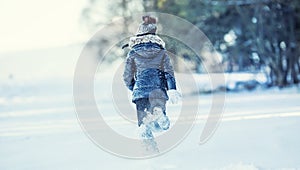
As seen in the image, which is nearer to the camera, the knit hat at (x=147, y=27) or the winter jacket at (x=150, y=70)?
the winter jacket at (x=150, y=70)

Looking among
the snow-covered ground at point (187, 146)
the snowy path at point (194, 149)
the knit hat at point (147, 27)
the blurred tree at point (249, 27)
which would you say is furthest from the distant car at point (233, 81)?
the knit hat at point (147, 27)

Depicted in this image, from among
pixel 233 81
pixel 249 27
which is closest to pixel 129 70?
pixel 249 27

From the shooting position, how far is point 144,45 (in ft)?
14.0

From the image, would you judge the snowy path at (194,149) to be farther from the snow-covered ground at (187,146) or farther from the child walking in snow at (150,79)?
the child walking in snow at (150,79)

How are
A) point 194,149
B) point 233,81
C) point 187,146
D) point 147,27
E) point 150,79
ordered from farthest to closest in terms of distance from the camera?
point 233,81 < point 187,146 < point 194,149 < point 147,27 < point 150,79

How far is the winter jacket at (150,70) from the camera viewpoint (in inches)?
167

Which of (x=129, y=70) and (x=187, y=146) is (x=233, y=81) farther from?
(x=129, y=70)

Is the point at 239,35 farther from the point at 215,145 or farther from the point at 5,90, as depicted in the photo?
the point at 5,90

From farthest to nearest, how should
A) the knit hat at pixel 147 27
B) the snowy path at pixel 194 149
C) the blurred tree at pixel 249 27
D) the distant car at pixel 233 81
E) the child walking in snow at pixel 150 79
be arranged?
the distant car at pixel 233 81 → the blurred tree at pixel 249 27 → the knit hat at pixel 147 27 → the child walking in snow at pixel 150 79 → the snowy path at pixel 194 149

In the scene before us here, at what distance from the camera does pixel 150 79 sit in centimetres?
426

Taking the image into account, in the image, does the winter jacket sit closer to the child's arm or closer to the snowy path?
the child's arm

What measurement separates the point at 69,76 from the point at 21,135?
77.2ft

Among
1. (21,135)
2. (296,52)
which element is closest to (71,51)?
(296,52)

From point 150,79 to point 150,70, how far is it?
0.10m
